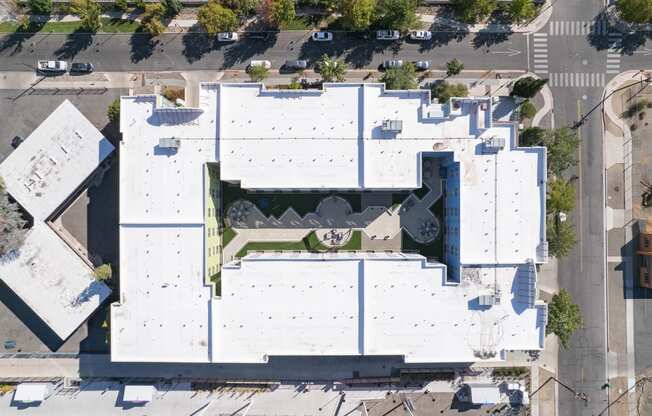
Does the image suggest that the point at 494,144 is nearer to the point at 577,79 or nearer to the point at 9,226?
the point at 577,79

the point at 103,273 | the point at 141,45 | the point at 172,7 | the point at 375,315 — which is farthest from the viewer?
the point at 141,45

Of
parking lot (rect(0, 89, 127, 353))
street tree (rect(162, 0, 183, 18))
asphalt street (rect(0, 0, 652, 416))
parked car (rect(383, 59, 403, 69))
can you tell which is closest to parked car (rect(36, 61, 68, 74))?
asphalt street (rect(0, 0, 652, 416))

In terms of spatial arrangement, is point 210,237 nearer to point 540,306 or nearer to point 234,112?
point 234,112

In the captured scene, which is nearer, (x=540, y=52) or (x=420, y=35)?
(x=420, y=35)

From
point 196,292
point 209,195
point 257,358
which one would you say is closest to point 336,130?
point 209,195

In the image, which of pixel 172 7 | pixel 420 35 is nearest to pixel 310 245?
pixel 420 35

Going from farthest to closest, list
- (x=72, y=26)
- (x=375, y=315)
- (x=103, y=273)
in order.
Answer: (x=72, y=26) → (x=103, y=273) → (x=375, y=315)

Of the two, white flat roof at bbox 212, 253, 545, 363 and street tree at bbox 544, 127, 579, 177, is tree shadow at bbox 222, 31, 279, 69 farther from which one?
street tree at bbox 544, 127, 579, 177

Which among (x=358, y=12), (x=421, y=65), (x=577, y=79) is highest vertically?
(x=358, y=12)
